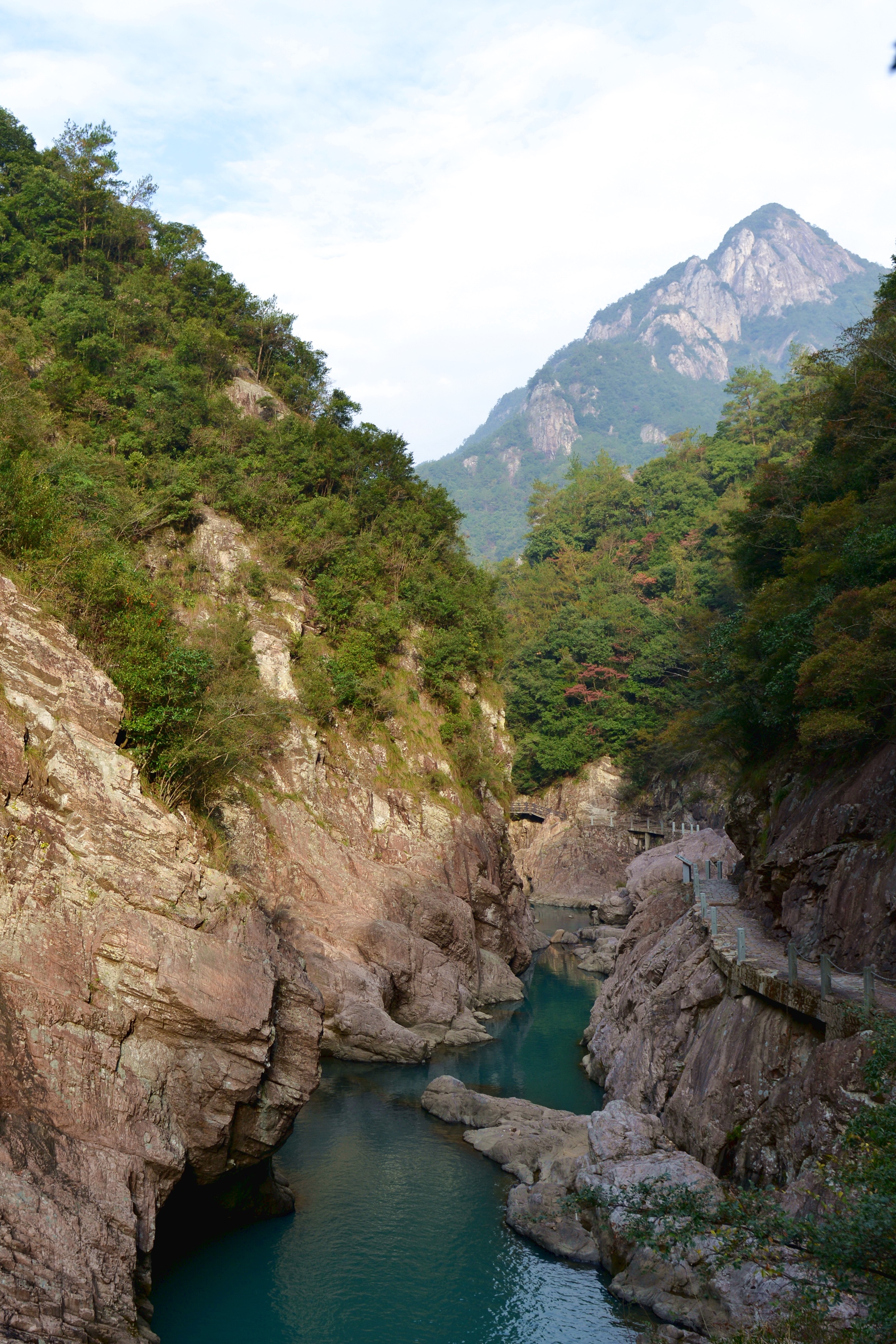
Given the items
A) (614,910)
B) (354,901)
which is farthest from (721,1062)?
(614,910)

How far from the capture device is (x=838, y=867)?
1539cm

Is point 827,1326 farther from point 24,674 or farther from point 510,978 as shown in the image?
point 510,978

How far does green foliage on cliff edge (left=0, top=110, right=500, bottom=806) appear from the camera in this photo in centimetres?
2722

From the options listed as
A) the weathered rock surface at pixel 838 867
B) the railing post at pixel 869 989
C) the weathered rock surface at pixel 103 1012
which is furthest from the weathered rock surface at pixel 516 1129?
the railing post at pixel 869 989

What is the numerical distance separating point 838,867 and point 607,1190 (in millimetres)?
6509

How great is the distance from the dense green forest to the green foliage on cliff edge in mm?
12139

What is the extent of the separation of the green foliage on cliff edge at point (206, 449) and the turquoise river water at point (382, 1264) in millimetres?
8103

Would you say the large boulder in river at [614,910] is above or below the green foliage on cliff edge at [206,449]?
below

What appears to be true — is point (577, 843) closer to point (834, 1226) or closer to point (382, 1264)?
point (382, 1264)

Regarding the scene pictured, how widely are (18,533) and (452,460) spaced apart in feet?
565

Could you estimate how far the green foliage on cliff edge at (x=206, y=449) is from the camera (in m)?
27.2

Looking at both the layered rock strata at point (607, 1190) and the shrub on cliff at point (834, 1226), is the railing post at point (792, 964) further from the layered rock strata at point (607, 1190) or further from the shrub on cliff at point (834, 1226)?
the layered rock strata at point (607, 1190)

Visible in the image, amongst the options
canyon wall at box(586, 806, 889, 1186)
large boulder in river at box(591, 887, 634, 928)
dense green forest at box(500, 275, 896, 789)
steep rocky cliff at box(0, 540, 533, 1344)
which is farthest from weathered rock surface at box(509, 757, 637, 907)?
steep rocky cliff at box(0, 540, 533, 1344)

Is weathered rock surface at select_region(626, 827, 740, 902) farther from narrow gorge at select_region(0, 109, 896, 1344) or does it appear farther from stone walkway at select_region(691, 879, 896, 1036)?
stone walkway at select_region(691, 879, 896, 1036)
